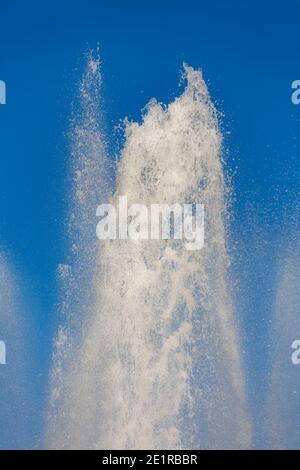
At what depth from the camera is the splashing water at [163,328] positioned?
24.4m

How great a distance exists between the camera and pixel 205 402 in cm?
2544

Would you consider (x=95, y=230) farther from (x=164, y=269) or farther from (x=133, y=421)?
(x=133, y=421)

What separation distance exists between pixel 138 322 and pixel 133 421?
2676mm

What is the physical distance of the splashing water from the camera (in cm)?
2441

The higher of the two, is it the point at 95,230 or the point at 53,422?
the point at 95,230

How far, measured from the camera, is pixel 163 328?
25.3 m

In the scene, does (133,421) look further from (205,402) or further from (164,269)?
(164,269)

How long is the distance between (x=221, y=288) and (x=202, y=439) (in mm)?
4319
